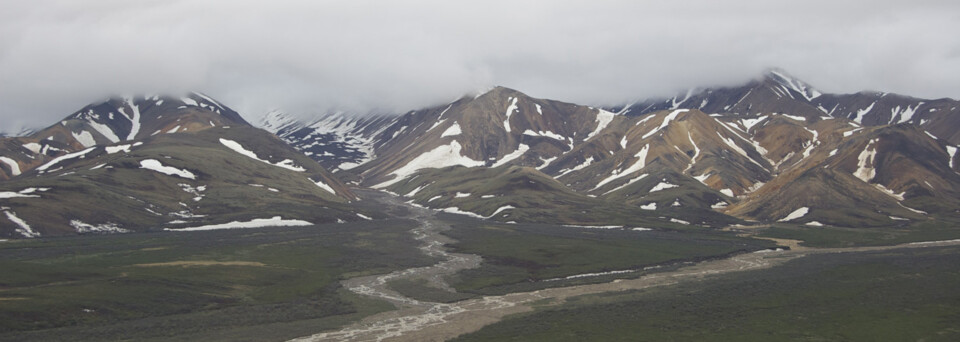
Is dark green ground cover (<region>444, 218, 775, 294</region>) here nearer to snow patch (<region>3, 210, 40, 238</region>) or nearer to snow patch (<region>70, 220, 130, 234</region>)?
snow patch (<region>70, 220, 130, 234</region>)

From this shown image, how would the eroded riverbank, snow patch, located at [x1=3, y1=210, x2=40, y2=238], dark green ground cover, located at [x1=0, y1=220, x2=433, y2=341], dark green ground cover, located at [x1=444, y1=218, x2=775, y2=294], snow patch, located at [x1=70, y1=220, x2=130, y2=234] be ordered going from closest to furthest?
the eroded riverbank
dark green ground cover, located at [x1=0, y1=220, x2=433, y2=341]
dark green ground cover, located at [x1=444, y1=218, x2=775, y2=294]
snow patch, located at [x1=3, y1=210, x2=40, y2=238]
snow patch, located at [x1=70, y1=220, x2=130, y2=234]

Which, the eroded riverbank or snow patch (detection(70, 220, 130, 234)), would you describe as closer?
the eroded riverbank

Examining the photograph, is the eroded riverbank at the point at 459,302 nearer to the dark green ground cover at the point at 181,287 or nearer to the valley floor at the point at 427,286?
the valley floor at the point at 427,286

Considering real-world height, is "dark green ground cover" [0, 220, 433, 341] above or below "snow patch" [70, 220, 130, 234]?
below

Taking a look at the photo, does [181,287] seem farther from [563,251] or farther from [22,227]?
[22,227]

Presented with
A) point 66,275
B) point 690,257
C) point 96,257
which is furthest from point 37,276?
point 690,257

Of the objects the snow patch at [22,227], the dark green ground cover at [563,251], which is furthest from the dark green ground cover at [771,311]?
the snow patch at [22,227]

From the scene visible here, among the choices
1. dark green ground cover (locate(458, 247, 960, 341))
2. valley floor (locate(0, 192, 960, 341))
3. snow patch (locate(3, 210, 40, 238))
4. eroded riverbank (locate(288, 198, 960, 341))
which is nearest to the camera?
dark green ground cover (locate(458, 247, 960, 341))

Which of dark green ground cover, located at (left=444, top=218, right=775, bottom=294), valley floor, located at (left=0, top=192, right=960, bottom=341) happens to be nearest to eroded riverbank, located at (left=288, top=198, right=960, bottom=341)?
valley floor, located at (left=0, top=192, right=960, bottom=341)

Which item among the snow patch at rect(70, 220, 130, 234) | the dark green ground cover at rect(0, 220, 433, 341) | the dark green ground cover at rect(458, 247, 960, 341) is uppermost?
the snow patch at rect(70, 220, 130, 234)
